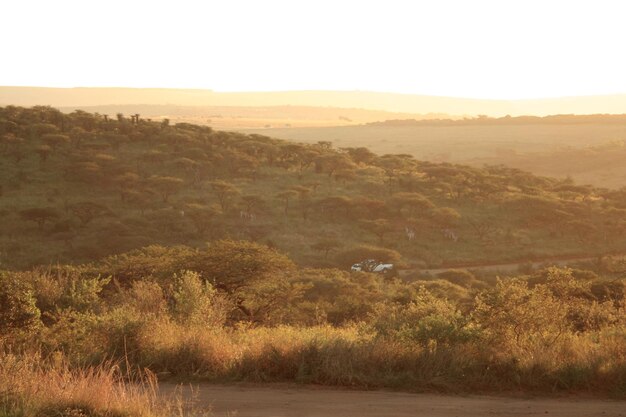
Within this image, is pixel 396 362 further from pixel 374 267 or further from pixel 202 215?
pixel 202 215

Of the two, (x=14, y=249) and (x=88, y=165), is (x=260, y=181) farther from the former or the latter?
(x=14, y=249)

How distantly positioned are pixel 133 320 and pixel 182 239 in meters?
30.9

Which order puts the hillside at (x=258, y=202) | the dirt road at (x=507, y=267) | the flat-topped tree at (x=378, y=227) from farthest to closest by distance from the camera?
the flat-topped tree at (x=378, y=227) → the hillside at (x=258, y=202) → the dirt road at (x=507, y=267)

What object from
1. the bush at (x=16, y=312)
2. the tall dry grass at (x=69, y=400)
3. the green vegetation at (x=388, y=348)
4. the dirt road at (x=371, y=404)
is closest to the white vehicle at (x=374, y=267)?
the green vegetation at (x=388, y=348)

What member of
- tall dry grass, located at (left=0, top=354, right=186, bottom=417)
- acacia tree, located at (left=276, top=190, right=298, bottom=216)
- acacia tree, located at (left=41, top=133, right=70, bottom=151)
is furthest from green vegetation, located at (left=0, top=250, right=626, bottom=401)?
acacia tree, located at (left=41, top=133, right=70, bottom=151)

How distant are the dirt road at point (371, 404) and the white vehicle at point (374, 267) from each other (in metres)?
26.8

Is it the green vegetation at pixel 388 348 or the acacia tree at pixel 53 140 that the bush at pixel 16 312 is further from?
the acacia tree at pixel 53 140

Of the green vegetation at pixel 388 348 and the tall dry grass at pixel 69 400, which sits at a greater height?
the tall dry grass at pixel 69 400

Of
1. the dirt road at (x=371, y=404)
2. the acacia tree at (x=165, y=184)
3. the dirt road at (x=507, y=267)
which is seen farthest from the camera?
the acacia tree at (x=165, y=184)

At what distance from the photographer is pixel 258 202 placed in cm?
4688

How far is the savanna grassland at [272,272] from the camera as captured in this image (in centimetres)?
816

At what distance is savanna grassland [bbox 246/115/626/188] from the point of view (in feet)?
290

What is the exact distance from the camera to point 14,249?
37344 millimetres

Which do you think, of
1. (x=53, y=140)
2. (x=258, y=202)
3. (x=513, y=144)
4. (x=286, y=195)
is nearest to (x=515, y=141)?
(x=513, y=144)
